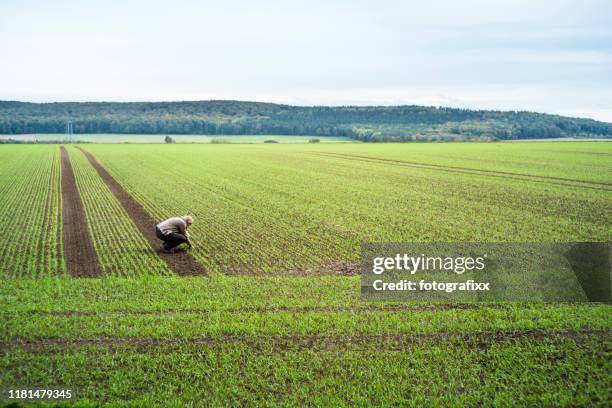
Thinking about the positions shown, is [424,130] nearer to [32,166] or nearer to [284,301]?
[32,166]

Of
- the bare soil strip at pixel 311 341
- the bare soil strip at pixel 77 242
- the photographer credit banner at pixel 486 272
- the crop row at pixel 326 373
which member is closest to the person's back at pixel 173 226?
the bare soil strip at pixel 77 242

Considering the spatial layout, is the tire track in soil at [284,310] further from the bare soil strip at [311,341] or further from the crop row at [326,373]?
the crop row at [326,373]

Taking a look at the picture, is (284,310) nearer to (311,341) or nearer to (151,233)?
(311,341)

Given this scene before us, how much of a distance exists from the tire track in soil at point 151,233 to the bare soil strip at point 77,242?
80.3 inches

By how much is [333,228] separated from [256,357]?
12642 millimetres

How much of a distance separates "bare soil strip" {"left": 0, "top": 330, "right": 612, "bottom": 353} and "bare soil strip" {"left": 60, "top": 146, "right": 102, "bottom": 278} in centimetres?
499

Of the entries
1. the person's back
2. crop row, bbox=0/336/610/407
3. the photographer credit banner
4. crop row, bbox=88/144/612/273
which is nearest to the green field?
crop row, bbox=0/336/610/407

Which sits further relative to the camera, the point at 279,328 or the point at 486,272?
the point at 486,272

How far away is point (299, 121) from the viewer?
186250mm

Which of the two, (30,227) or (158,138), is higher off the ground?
(158,138)

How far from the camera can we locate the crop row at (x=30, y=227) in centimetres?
1563

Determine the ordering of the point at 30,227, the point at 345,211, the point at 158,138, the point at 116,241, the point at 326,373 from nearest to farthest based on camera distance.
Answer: the point at 326,373 < the point at 116,241 < the point at 30,227 < the point at 345,211 < the point at 158,138

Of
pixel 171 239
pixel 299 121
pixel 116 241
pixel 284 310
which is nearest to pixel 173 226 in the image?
pixel 171 239

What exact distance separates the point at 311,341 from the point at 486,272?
730cm
